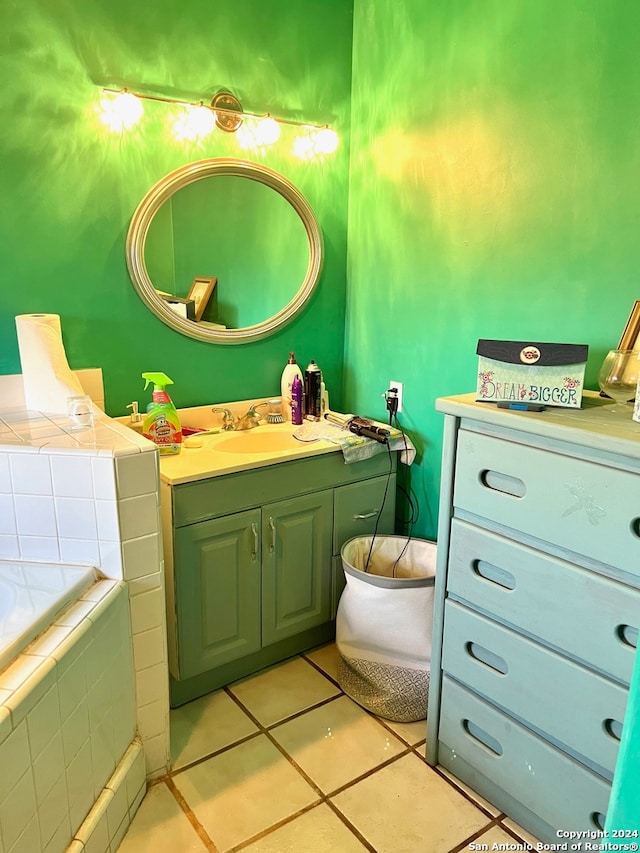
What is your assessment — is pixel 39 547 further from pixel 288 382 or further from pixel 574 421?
pixel 574 421

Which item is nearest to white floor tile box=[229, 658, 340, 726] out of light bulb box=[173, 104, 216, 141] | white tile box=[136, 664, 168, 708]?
white tile box=[136, 664, 168, 708]

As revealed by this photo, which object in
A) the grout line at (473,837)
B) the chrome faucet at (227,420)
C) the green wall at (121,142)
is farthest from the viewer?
the chrome faucet at (227,420)

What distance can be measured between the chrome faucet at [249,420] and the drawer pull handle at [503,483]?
3.61 feet

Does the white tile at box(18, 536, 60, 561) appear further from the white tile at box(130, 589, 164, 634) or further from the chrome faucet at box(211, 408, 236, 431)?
the chrome faucet at box(211, 408, 236, 431)

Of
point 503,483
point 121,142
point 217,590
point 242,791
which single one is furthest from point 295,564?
point 121,142

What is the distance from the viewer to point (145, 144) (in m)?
2.04

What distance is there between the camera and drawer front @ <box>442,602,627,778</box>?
1.35m

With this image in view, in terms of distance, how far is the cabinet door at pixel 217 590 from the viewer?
75.0 inches

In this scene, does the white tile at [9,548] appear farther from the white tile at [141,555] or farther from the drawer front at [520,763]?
the drawer front at [520,763]

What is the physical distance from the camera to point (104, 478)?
4.80ft

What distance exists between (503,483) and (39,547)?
3.86 feet

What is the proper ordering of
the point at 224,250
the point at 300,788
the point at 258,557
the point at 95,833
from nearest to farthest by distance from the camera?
the point at 95,833
the point at 300,788
the point at 258,557
the point at 224,250

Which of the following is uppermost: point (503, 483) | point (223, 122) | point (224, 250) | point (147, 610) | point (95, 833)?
point (223, 122)

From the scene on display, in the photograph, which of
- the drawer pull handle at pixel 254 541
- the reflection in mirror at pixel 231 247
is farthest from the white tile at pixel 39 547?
the reflection in mirror at pixel 231 247
